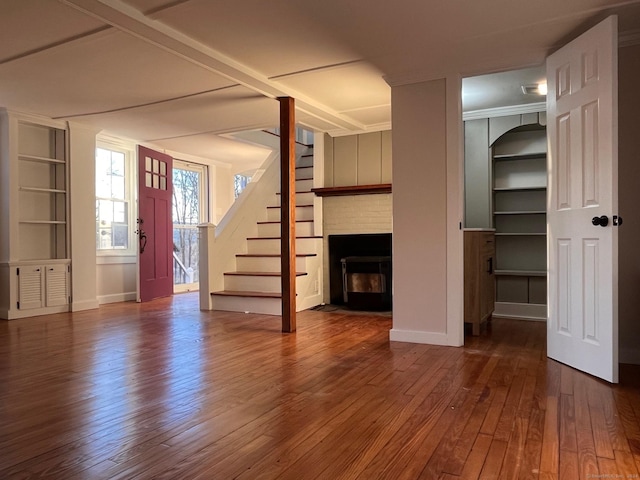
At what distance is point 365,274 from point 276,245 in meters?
1.33

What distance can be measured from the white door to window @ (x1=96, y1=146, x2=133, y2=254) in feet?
18.0

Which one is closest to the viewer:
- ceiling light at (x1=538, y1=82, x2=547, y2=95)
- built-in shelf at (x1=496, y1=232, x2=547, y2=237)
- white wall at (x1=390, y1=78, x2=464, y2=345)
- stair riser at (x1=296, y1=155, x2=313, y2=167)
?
white wall at (x1=390, y1=78, x2=464, y2=345)

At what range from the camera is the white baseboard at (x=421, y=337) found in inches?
138

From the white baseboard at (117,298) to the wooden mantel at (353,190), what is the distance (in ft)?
10.1

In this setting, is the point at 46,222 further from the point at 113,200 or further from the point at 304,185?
the point at 304,185

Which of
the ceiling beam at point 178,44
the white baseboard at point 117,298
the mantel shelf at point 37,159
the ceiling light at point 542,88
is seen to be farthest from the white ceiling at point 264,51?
the white baseboard at point 117,298

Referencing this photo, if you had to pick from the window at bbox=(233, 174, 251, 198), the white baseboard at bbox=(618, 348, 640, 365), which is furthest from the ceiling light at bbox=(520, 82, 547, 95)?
the window at bbox=(233, 174, 251, 198)

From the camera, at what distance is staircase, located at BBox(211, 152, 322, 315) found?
5129 millimetres

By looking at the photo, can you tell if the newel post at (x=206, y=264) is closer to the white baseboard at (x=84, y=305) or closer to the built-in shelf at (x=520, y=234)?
the white baseboard at (x=84, y=305)

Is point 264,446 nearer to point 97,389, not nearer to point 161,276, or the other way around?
point 97,389

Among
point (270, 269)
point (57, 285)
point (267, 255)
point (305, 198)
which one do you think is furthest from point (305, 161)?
point (57, 285)

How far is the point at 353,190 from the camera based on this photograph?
5480 mm

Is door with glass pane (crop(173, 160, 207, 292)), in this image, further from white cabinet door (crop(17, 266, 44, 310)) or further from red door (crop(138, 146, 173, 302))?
white cabinet door (crop(17, 266, 44, 310))

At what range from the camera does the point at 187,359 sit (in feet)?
10.3
